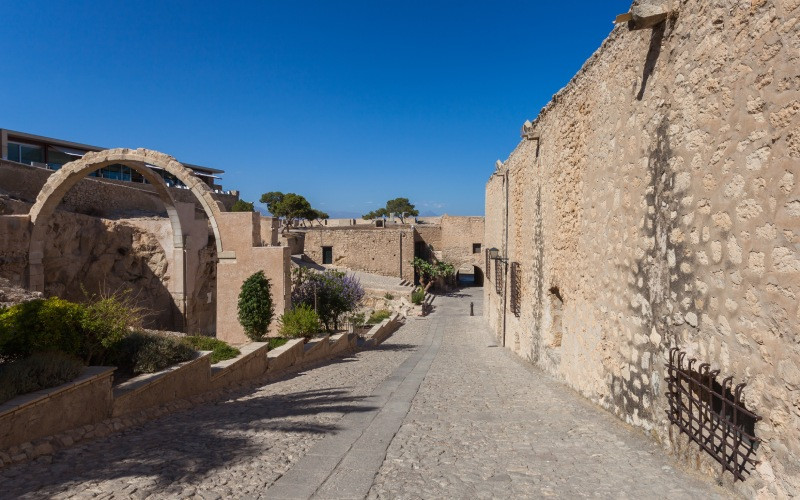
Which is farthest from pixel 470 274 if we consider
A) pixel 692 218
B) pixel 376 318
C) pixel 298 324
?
pixel 692 218

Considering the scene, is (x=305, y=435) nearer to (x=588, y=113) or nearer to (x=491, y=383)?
(x=491, y=383)

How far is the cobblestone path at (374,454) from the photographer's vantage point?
3.39 metres

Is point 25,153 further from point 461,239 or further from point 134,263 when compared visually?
point 461,239

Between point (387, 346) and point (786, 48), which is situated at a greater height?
point (786, 48)

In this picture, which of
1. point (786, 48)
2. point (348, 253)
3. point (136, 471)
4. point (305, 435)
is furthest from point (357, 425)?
point (348, 253)

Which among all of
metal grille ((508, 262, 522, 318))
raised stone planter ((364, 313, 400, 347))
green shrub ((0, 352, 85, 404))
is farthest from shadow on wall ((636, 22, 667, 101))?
raised stone planter ((364, 313, 400, 347))

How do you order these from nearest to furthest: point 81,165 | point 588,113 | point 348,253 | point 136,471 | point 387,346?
point 136,471
point 588,113
point 81,165
point 387,346
point 348,253

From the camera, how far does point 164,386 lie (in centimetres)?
626

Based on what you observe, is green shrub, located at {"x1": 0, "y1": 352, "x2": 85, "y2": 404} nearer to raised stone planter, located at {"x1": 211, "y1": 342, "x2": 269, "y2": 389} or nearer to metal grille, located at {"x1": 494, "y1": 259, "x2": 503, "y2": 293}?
raised stone planter, located at {"x1": 211, "y1": 342, "x2": 269, "y2": 389}

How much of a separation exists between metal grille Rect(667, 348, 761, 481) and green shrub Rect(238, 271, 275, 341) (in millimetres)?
8455

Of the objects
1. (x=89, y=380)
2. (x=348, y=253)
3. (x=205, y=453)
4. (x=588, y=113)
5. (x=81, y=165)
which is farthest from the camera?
(x=348, y=253)

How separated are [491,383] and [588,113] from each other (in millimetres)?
4337

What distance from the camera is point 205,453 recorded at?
4.09 metres

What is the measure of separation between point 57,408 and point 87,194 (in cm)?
1632
